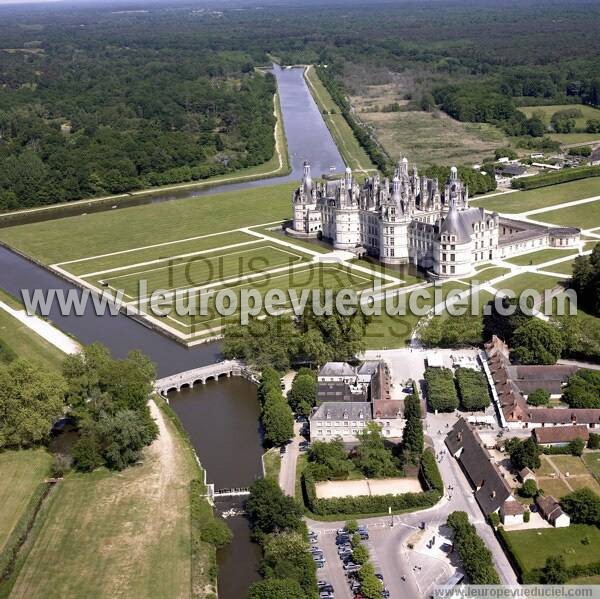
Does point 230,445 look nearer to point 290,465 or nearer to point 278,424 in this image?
point 278,424

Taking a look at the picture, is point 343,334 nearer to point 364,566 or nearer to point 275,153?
point 364,566

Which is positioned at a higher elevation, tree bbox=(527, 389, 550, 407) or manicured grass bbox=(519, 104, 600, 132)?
manicured grass bbox=(519, 104, 600, 132)

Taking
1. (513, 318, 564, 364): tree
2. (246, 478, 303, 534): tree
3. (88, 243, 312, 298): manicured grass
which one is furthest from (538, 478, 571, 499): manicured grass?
(88, 243, 312, 298): manicured grass

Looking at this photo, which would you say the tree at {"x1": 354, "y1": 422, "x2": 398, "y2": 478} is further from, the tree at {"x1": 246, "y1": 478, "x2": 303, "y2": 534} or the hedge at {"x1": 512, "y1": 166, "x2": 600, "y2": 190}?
the hedge at {"x1": 512, "y1": 166, "x2": 600, "y2": 190}

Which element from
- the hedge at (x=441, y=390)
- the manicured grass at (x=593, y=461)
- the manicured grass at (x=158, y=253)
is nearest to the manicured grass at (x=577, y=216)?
the manicured grass at (x=158, y=253)

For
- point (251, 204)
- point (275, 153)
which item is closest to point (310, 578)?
point (251, 204)

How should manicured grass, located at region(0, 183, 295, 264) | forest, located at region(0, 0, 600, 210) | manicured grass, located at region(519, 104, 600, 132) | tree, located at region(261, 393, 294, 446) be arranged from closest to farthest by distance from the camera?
tree, located at region(261, 393, 294, 446) → manicured grass, located at region(0, 183, 295, 264) → forest, located at region(0, 0, 600, 210) → manicured grass, located at region(519, 104, 600, 132)
